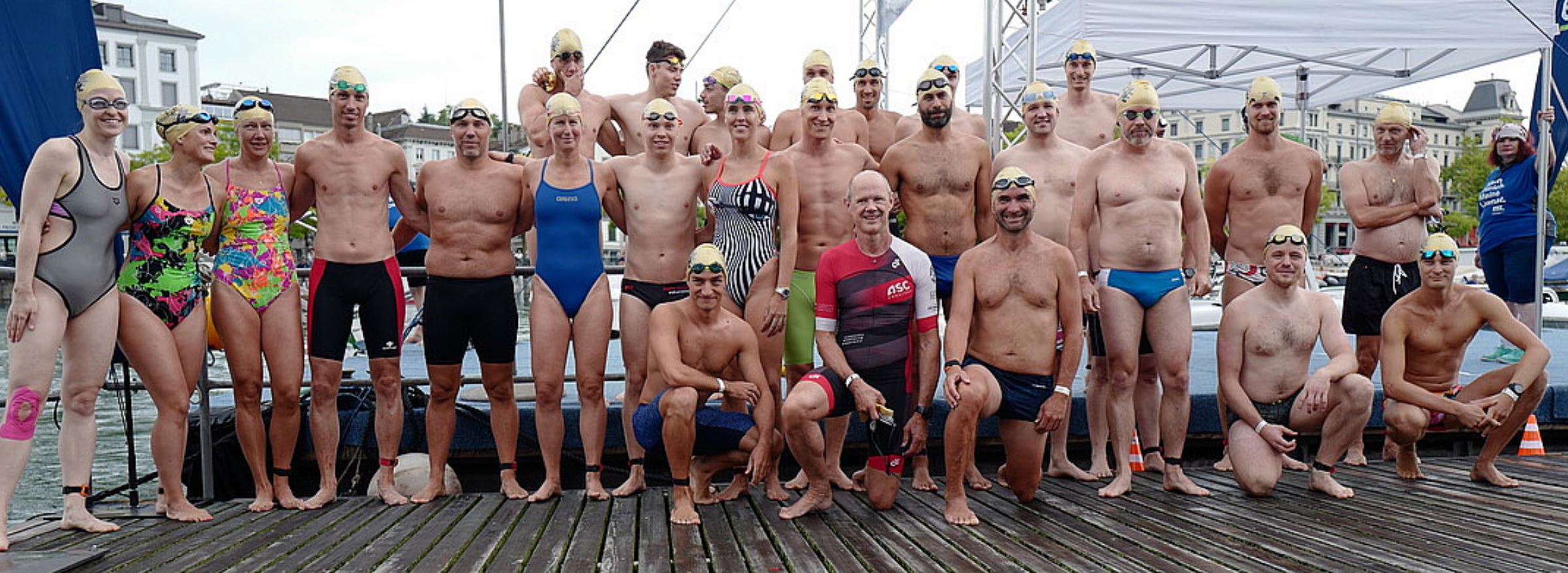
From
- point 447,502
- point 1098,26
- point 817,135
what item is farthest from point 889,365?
point 1098,26

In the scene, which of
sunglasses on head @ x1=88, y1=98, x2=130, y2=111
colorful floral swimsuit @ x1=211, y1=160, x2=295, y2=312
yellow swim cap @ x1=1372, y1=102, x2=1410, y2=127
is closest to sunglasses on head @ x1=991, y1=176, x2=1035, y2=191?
yellow swim cap @ x1=1372, y1=102, x2=1410, y2=127

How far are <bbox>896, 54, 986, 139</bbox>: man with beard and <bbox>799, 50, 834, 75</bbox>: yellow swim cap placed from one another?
535mm

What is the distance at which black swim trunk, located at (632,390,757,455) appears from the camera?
4.61 metres

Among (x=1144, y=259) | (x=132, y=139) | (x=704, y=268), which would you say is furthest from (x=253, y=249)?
(x=132, y=139)

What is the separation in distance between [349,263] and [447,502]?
1.23 m

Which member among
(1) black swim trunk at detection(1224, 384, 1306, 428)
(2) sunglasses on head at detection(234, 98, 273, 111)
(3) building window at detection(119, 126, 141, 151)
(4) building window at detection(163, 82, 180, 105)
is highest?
(4) building window at detection(163, 82, 180, 105)

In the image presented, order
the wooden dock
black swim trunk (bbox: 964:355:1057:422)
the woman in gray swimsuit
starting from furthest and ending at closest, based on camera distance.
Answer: black swim trunk (bbox: 964:355:1057:422) < the woman in gray swimsuit < the wooden dock

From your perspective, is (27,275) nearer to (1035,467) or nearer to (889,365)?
(889,365)

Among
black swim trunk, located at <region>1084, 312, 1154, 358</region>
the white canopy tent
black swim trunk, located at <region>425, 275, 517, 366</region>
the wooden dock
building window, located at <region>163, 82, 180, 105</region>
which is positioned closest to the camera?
the wooden dock

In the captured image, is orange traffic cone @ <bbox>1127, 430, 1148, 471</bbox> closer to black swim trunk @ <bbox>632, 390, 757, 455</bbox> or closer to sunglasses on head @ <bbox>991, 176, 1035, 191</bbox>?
sunglasses on head @ <bbox>991, 176, 1035, 191</bbox>

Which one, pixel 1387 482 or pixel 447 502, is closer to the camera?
pixel 447 502

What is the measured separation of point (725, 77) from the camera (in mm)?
5867

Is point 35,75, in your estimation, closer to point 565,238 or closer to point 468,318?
point 468,318

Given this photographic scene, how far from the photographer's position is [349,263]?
492 centimetres
